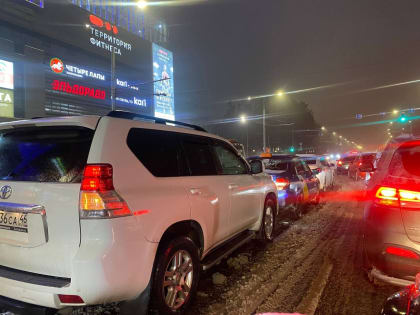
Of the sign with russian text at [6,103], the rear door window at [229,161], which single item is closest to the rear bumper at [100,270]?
the rear door window at [229,161]

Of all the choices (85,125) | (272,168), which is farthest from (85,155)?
(272,168)

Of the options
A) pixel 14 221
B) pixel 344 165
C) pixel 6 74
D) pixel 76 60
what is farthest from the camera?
pixel 76 60

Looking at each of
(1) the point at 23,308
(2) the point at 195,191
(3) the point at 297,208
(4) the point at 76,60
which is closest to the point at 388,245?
(2) the point at 195,191

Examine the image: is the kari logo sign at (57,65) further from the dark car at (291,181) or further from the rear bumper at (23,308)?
the rear bumper at (23,308)

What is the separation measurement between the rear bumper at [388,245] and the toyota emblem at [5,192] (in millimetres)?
3615

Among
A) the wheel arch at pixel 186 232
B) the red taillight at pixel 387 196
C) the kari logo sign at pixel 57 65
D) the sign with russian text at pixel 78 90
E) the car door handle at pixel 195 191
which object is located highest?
the kari logo sign at pixel 57 65

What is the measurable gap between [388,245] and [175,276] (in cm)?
221

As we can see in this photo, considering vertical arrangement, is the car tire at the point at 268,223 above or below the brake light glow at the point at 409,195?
below

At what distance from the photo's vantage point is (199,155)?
13.0 feet

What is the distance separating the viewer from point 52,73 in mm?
28562

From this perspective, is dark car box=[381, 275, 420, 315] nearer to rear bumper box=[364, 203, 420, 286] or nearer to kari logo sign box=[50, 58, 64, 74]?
rear bumper box=[364, 203, 420, 286]

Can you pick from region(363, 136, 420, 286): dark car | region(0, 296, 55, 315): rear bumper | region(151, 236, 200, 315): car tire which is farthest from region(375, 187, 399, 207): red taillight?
region(0, 296, 55, 315): rear bumper

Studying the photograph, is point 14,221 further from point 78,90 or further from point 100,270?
point 78,90

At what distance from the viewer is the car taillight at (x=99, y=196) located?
2.43m
